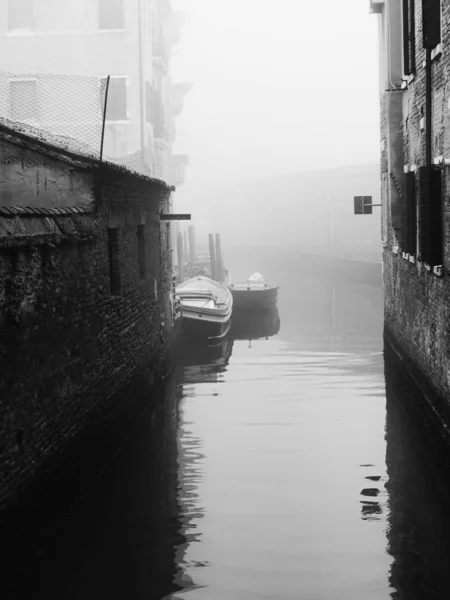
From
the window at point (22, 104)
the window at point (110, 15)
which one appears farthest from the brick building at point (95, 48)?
the window at point (22, 104)

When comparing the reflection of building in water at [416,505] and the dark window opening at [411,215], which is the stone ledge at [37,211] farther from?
the dark window opening at [411,215]

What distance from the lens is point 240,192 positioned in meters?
78.2

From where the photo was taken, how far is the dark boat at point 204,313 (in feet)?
69.0

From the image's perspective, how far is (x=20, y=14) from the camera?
89.3 feet

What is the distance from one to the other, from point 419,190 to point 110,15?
58.4 ft

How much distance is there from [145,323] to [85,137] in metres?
6.32

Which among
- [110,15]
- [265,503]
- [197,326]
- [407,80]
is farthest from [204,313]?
[265,503]

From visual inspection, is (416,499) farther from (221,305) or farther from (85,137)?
(221,305)

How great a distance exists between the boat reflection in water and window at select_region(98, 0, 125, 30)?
856cm

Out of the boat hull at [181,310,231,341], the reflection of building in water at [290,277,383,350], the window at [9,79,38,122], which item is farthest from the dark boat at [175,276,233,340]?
the window at [9,79,38,122]

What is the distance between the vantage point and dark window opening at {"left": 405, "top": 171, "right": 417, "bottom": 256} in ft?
41.8

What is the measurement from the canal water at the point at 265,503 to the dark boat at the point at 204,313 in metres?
3.77

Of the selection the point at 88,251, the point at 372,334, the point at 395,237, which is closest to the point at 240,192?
the point at 372,334

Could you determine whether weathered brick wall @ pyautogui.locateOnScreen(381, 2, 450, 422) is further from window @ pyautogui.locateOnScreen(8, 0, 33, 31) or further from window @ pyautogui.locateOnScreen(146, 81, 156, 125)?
window @ pyautogui.locateOnScreen(8, 0, 33, 31)
